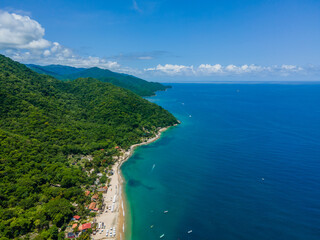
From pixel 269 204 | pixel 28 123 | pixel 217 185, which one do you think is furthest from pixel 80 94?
pixel 269 204

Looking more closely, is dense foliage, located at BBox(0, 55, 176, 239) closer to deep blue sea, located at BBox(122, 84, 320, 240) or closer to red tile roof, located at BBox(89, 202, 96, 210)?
red tile roof, located at BBox(89, 202, 96, 210)

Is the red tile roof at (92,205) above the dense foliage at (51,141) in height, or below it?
below

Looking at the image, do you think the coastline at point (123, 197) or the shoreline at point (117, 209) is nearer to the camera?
the shoreline at point (117, 209)

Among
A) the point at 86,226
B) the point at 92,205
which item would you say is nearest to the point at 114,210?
the point at 92,205

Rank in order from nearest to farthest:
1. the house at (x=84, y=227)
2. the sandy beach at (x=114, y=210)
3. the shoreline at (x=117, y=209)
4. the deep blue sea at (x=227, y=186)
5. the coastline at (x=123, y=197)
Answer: the house at (x=84, y=227) < the sandy beach at (x=114, y=210) < the shoreline at (x=117, y=209) < the deep blue sea at (x=227, y=186) < the coastline at (x=123, y=197)

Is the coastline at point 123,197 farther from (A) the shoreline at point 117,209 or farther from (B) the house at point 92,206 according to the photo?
(B) the house at point 92,206

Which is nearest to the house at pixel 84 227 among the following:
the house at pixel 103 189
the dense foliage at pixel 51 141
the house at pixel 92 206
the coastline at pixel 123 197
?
the dense foliage at pixel 51 141

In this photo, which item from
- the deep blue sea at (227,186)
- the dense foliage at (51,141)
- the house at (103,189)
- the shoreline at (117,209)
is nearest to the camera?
the dense foliage at (51,141)
